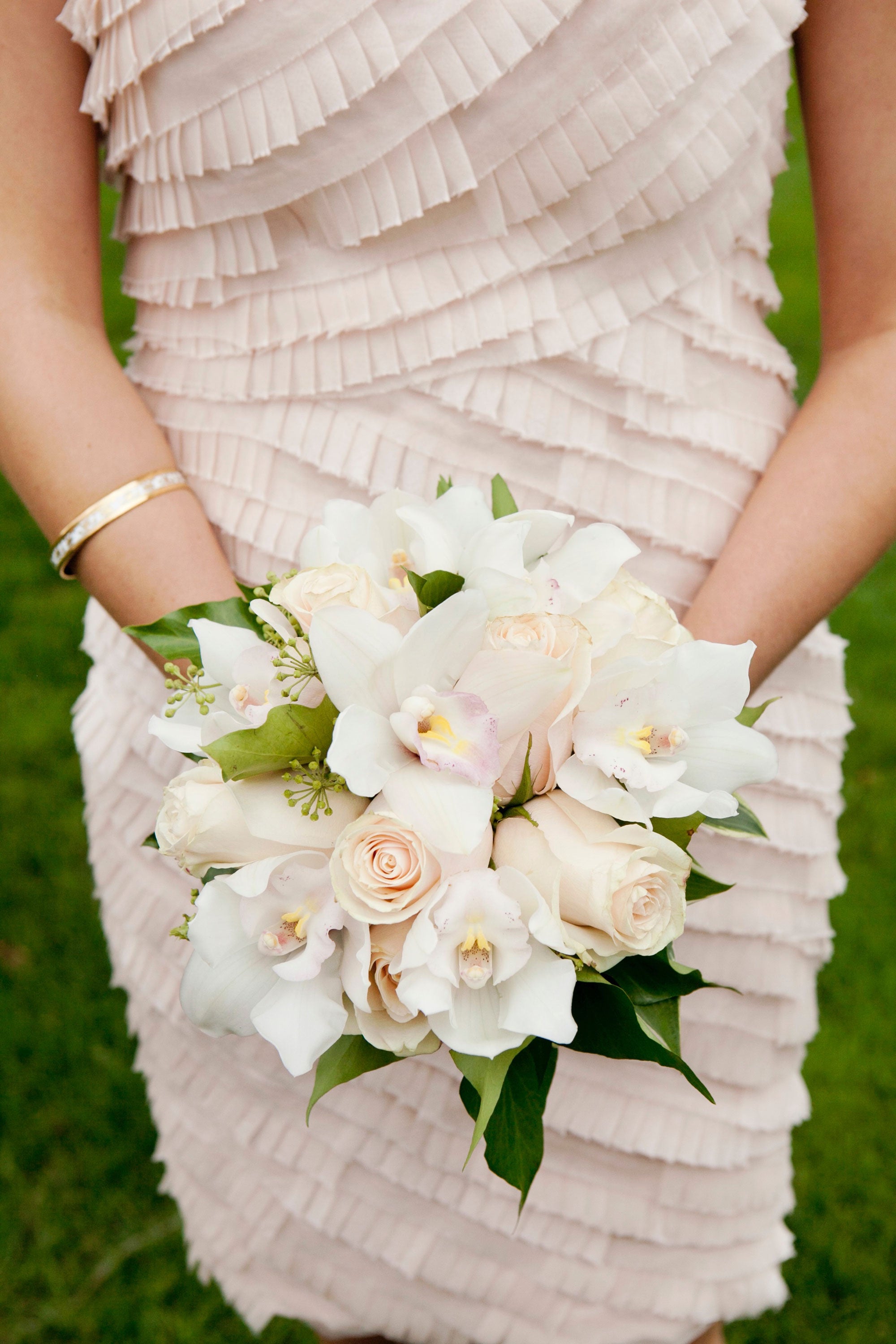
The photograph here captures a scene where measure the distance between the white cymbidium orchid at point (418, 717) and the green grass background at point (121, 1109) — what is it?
1873 mm

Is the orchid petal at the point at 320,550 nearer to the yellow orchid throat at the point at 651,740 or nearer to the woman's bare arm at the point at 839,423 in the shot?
the yellow orchid throat at the point at 651,740

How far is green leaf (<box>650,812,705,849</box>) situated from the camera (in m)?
0.88

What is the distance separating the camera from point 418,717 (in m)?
0.80

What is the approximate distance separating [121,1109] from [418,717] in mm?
2163

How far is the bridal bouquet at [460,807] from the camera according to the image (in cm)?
79

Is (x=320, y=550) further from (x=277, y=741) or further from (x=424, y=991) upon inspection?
(x=424, y=991)

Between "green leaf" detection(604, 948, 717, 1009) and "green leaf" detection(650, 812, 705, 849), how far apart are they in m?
0.08

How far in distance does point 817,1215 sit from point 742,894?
54.4 inches

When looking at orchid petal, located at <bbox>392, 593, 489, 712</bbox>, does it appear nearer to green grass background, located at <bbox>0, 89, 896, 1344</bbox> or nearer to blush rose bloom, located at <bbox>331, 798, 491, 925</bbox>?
blush rose bloom, located at <bbox>331, 798, 491, 925</bbox>

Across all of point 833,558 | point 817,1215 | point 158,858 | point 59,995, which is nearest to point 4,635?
point 59,995

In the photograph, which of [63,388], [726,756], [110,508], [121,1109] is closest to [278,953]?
[726,756]

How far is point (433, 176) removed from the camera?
3.84ft

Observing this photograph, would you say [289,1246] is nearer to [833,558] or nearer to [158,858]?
[158,858]

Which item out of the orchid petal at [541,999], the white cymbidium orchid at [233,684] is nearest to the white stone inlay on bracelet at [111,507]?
the white cymbidium orchid at [233,684]
